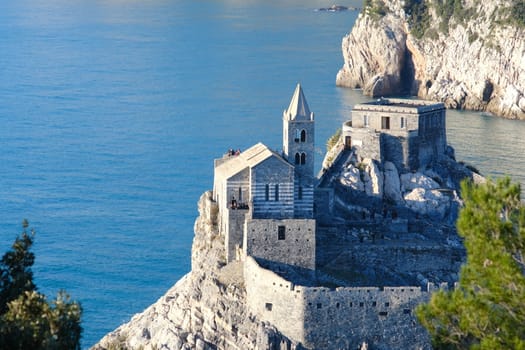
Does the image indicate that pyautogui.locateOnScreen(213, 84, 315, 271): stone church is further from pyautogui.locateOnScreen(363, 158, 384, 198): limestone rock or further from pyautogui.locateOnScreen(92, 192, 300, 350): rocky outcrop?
pyautogui.locateOnScreen(363, 158, 384, 198): limestone rock

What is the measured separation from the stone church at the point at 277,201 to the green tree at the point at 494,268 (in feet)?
62.7

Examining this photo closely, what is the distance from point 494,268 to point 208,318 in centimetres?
2276

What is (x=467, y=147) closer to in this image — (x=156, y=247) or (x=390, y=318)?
(x=156, y=247)

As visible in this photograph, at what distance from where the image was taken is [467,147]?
352 ft

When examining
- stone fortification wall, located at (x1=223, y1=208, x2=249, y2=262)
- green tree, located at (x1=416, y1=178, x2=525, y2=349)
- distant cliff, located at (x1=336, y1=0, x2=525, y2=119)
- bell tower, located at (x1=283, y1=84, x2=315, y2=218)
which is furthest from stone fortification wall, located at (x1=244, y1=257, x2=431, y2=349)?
distant cliff, located at (x1=336, y1=0, x2=525, y2=119)

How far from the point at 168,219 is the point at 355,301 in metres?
36.0

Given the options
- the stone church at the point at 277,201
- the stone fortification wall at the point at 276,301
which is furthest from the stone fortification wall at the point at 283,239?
the stone fortification wall at the point at 276,301

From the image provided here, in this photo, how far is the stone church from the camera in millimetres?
55344

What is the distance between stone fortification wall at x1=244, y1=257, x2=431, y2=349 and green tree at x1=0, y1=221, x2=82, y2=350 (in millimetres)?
15954

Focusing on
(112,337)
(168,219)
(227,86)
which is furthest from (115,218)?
(227,86)

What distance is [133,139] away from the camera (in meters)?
112

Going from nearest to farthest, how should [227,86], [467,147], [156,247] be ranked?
[156,247] < [467,147] < [227,86]

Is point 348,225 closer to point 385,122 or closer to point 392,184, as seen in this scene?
point 392,184

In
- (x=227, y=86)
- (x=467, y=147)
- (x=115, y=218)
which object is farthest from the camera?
(x=227, y=86)
